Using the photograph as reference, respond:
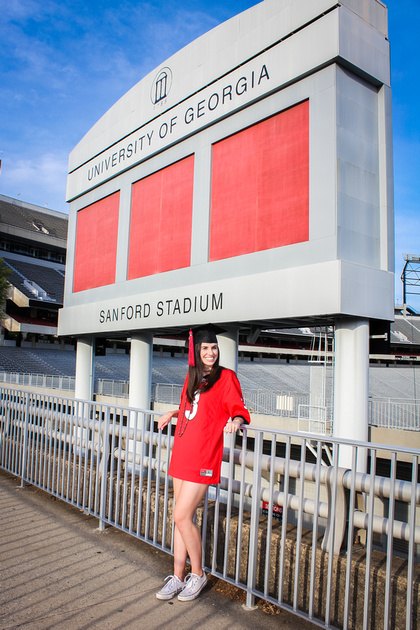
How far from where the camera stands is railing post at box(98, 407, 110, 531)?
4.25 m

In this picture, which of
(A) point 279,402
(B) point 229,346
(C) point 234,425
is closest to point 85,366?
(A) point 279,402

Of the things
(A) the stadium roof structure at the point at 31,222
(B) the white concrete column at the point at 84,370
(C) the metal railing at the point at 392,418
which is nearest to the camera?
(C) the metal railing at the point at 392,418

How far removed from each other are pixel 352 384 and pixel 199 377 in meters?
5.97

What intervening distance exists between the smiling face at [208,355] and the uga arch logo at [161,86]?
1087 centimetres

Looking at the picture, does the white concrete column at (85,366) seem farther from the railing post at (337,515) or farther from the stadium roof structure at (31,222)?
the stadium roof structure at (31,222)

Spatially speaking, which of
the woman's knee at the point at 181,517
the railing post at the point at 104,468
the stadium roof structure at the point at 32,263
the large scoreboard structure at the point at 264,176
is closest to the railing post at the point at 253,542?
the woman's knee at the point at 181,517

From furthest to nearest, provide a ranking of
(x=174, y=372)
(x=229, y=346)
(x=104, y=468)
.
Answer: (x=174, y=372) < (x=229, y=346) < (x=104, y=468)

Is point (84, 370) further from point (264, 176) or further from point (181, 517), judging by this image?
point (181, 517)

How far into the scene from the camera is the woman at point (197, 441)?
298 centimetres

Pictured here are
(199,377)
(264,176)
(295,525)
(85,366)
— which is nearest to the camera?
(199,377)

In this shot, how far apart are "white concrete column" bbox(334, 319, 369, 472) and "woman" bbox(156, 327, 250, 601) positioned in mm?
5787

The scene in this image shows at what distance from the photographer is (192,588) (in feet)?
9.96

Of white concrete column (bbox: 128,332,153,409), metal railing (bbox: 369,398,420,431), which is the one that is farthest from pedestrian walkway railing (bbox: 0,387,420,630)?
metal railing (bbox: 369,398,420,431)

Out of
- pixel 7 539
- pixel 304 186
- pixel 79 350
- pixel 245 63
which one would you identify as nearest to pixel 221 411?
pixel 7 539
